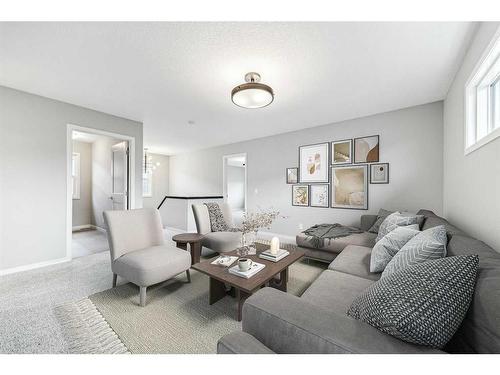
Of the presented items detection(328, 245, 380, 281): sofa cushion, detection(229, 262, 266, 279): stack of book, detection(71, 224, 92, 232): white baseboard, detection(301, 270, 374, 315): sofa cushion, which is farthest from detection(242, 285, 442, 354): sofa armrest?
detection(71, 224, 92, 232): white baseboard

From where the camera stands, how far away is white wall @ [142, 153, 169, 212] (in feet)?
24.1

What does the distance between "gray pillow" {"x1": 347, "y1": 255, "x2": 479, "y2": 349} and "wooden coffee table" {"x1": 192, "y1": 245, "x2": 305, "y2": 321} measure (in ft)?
2.87

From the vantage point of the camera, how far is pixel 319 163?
4.04 meters

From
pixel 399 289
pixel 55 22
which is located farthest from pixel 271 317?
pixel 55 22

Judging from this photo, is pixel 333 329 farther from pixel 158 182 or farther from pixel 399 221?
pixel 158 182

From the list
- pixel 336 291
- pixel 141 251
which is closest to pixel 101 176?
pixel 141 251

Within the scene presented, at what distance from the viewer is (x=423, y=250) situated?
4.02 ft

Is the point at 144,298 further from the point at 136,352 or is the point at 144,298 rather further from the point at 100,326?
the point at 136,352

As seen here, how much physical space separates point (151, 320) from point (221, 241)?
1.36 m

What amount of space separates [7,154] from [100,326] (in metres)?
2.62

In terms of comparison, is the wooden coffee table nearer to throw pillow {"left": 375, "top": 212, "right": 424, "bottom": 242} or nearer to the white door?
throw pillow {"left": 375, "top": 212, "right": 424, "bottom": 242}

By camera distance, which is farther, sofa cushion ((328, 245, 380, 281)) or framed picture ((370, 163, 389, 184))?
framed picture ((370, 163, 389, 184))
